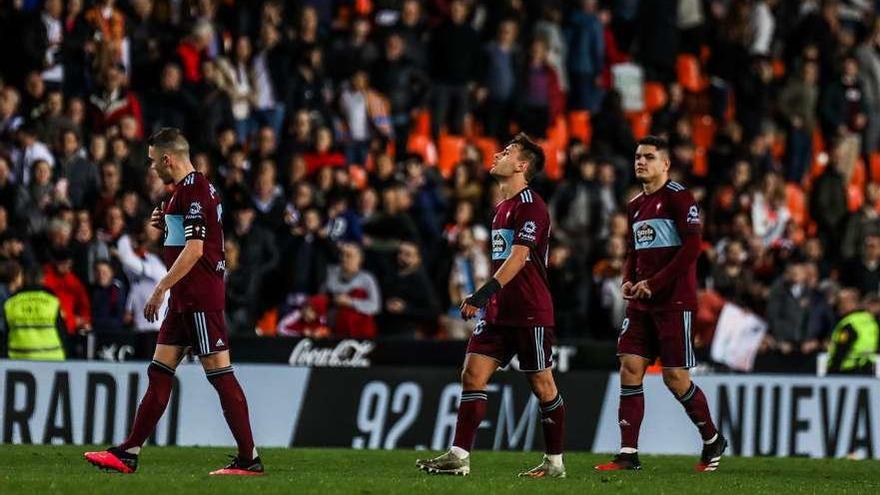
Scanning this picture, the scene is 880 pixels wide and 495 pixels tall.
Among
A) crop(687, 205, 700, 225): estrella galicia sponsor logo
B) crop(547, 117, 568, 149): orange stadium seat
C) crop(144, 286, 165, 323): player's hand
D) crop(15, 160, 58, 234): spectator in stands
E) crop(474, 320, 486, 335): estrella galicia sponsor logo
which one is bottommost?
crop(474, 320, 486, 335): estrella galicia sponsor logo

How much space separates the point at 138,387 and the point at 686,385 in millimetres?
6080

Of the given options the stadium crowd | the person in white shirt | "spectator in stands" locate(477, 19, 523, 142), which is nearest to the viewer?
the person in white shirt

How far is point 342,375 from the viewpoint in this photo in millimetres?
18203

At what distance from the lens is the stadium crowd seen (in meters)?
21.1

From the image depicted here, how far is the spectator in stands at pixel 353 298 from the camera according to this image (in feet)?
68.6

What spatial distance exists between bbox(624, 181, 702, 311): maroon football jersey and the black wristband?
1.85 metres

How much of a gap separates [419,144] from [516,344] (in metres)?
13.5

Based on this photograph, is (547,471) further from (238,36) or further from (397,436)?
(238,36)

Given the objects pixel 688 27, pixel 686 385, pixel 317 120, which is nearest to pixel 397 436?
pixel 686 385

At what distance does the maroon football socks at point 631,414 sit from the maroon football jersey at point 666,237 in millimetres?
632

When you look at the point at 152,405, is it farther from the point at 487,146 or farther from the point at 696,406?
the point at 487,146

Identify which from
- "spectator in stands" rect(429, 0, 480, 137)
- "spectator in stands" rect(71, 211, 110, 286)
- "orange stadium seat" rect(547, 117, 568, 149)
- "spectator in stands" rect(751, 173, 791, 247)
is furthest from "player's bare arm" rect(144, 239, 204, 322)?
"orange stadium seat" rect(547, 117, 568, 149)

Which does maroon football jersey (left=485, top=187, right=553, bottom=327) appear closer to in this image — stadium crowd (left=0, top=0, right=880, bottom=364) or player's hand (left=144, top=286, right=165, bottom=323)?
player's hand (left=144, top=286, right=165, bottom=323)

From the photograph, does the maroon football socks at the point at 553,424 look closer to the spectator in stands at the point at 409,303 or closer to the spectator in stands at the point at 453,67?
the spectator in stands at the point at 409,303
